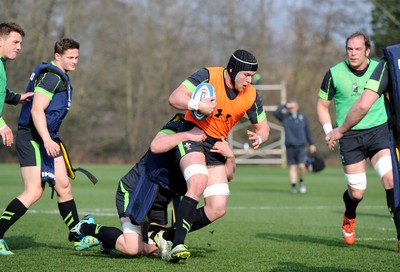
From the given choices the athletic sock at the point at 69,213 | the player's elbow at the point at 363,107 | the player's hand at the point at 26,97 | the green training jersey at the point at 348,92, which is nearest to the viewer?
the player's elbow at the point at 363,107

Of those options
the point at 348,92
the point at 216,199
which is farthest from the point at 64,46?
the point at 348,92

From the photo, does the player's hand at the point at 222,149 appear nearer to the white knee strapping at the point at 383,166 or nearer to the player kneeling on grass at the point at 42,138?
the player kneeling on grass at the point at 42,138

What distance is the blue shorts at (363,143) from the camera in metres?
8.83

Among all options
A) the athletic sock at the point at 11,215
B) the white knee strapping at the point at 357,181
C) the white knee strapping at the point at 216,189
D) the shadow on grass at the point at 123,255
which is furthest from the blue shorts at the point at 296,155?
the white knee strapping at the point at 216,189

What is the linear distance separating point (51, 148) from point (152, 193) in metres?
1.24

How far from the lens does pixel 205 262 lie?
286 inches

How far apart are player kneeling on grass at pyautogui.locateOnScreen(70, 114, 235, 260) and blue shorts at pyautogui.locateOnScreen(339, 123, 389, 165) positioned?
6.38 ft

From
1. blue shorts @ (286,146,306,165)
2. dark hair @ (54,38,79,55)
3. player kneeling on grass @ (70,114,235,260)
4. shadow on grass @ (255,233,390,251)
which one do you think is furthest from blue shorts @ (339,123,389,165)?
blue shorts @ (286,146,306,165)

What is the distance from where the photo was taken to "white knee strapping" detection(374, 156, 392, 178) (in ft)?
28.3

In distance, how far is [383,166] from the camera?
8664 millimetres

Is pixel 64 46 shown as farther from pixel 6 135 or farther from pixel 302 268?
pixel 302 268

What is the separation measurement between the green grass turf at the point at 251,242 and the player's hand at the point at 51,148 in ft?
3.39

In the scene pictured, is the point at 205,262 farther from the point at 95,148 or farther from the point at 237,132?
the point at 95,148

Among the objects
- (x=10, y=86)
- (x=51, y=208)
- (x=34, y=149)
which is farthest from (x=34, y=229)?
(x=10, y=86)
